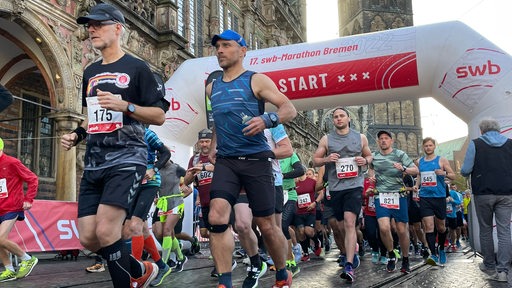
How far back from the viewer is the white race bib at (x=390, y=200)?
25.8ft

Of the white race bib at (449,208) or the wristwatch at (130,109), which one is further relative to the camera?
the white race bib at (449,208)

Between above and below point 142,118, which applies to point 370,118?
above

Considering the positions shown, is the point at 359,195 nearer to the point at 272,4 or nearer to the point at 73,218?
the point at 73,218

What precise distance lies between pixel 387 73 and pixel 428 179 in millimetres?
2719

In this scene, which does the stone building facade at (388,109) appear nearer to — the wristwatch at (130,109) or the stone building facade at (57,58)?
the stone building facade at (57,58)

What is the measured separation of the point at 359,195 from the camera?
6902 millimetres

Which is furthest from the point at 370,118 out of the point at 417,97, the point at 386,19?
the point at 417,97

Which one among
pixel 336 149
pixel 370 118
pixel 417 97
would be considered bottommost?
pixel 336 149

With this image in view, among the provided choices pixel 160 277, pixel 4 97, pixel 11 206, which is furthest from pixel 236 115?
pixel 11 206

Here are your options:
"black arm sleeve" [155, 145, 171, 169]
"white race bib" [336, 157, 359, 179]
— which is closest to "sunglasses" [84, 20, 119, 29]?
"black arm sleeve" [155, 145, 171, 169]

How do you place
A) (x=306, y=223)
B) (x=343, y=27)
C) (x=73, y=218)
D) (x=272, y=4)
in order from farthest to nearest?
1. (x=343, y=27)
2. (x=272, y=4)
3. (x=306, y=223)
4. (x=73, y=218)

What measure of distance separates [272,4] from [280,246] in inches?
1172

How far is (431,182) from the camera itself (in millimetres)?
9328

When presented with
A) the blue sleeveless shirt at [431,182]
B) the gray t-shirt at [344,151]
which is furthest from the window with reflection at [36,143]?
the gray t-shirt at [344,151]
